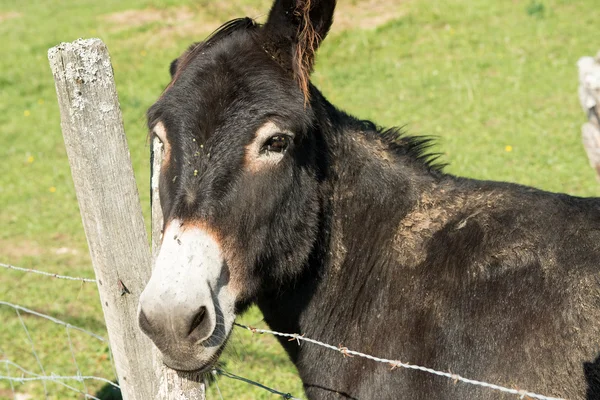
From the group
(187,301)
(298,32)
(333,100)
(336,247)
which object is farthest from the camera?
(333,100)

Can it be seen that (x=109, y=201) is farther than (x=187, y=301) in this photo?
Yes

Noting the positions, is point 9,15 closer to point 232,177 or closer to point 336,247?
point 336,247

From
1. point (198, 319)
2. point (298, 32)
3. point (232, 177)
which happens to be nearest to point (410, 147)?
point (298, 32)

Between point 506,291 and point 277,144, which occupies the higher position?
point 277,144

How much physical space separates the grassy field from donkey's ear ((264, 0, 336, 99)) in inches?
49.3

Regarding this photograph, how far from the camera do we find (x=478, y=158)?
8398 millimetres

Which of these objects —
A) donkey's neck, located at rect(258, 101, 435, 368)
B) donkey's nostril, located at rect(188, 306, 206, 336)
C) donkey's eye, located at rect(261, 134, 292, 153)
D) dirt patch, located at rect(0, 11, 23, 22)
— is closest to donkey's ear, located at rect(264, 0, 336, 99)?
donkey's eye, located at rect(261, 134, 292, 153)

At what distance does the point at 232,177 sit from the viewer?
8.51ft

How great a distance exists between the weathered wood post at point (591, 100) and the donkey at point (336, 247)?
3166 millimetres

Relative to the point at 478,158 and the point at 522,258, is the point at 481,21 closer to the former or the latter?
the point at 478,158

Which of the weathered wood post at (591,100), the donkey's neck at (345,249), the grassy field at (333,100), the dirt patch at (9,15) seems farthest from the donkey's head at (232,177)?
the dirt patch at (9,15)

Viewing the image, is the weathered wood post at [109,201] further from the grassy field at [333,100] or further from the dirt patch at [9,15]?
the dirt patch at [9,15]

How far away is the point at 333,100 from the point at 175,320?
363 inches

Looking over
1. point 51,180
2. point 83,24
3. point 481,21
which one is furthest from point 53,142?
point 481,21
